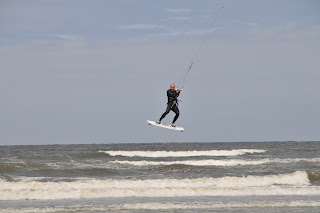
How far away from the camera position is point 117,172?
28.7 m

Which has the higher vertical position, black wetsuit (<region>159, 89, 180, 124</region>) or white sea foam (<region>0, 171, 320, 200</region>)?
black wetsuit (<region>159, 89, 180, 124</region>)

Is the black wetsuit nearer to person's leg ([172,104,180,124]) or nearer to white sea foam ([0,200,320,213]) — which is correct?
person's leg ([172,104,180,124])

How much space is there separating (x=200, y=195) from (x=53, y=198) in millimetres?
4780

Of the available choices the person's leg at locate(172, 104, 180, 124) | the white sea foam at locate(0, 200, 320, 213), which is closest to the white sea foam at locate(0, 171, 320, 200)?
the white sea foam at locate(0, 200, 320, 213)

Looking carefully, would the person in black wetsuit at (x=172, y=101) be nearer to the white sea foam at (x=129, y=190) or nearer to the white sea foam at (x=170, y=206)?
the white sea foam at (x=129, y=190)

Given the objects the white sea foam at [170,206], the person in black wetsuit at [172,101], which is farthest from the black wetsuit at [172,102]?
the white sea foam at [170,206]

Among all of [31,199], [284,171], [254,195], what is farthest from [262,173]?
[31,199]

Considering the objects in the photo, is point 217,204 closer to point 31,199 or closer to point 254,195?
point 254,195

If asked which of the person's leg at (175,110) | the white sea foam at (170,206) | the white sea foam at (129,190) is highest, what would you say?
the person's leg at (175,110)

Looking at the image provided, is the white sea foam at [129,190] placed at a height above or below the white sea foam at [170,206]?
above

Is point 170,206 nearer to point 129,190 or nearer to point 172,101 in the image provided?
point 129,190

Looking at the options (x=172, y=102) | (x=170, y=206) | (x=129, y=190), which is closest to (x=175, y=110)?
(x=172, y=102)

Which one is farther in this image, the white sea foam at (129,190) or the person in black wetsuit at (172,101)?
the person in black wetsuit at (172,101)

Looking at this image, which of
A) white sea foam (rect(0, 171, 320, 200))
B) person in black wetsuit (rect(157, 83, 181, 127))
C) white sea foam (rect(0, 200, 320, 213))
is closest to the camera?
white sea foam (rect(0, 200, 320, 213))
